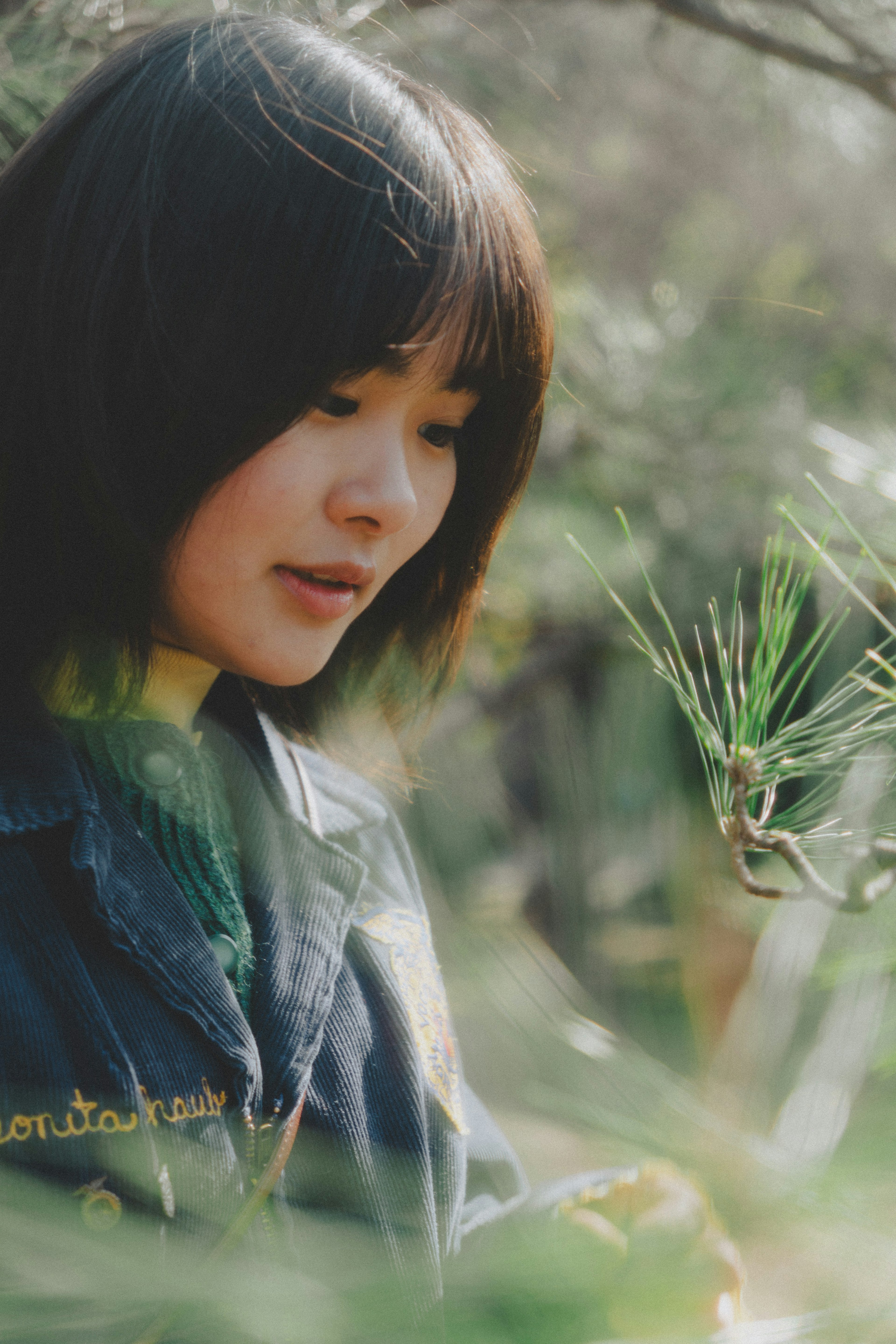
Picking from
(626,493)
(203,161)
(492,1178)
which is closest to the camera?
(203,161)

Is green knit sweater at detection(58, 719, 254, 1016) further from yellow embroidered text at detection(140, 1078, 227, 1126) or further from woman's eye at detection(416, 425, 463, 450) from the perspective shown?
woman's eye at detection(416, 425, 463, 450)

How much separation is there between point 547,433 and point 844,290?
417 mm

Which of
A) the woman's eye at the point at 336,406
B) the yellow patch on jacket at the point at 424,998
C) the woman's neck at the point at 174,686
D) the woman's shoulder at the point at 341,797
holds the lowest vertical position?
the yellow patch on jacket at the point at 424,998

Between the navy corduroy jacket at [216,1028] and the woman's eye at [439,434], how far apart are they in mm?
183

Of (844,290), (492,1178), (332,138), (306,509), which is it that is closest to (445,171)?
(332,138)

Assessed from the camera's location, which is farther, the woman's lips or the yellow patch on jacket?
the yellow patch on jacket

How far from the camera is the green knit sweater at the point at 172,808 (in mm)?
403

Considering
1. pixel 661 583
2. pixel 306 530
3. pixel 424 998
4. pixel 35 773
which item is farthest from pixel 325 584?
pixel 661 583

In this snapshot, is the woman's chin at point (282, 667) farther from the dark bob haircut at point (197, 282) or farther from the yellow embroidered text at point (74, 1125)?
the yellow embroidered text at point (74, 1125)

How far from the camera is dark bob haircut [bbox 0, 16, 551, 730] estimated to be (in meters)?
0.34

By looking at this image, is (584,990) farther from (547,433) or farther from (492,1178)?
(547,433)

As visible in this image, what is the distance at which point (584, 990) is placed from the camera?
23cm

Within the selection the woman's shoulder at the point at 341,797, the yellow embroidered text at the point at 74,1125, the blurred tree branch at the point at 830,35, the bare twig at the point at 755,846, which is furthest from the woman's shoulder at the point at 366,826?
the blurred tree branch at the point at 830,35

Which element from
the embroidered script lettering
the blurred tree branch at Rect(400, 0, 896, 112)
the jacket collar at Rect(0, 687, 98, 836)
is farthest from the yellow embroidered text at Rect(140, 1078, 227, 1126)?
the blurred tree branch at Rect(400, 0, 896, 112)
